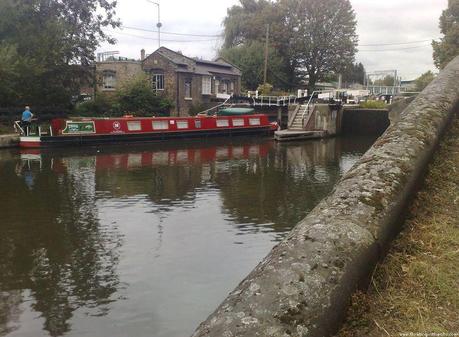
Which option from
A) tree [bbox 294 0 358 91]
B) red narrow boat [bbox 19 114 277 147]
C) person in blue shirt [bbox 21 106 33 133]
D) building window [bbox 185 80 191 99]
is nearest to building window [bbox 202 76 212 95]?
building window [bbox 185 80 191 99]

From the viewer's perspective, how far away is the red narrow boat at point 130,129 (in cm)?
2205

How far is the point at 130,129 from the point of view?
23.9 meters

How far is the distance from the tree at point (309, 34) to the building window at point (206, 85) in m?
11.9

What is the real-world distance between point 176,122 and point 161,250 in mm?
18864

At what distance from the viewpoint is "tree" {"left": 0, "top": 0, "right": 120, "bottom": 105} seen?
80.8 ft

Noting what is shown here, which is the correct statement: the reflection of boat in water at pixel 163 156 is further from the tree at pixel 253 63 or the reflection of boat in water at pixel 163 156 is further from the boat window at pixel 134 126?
the tree at pixel 253 63

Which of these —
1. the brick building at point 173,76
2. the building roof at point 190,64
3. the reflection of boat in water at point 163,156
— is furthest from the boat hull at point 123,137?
the building roof at point 190,64

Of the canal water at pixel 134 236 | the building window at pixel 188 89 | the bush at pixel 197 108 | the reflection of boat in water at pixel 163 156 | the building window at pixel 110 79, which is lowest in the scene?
the canal water at pixel 134 236

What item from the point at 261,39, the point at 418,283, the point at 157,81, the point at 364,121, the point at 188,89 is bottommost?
the point at 364,121

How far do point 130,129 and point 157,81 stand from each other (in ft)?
41.3

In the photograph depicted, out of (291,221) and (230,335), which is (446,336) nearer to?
(230,335)

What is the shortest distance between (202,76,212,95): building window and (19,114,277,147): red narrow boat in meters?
9.02

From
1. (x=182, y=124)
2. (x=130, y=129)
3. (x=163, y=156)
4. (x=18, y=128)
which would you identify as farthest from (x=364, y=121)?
(x=18, y=128)

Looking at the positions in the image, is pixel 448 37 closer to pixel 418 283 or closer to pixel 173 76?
pixel 173 76
